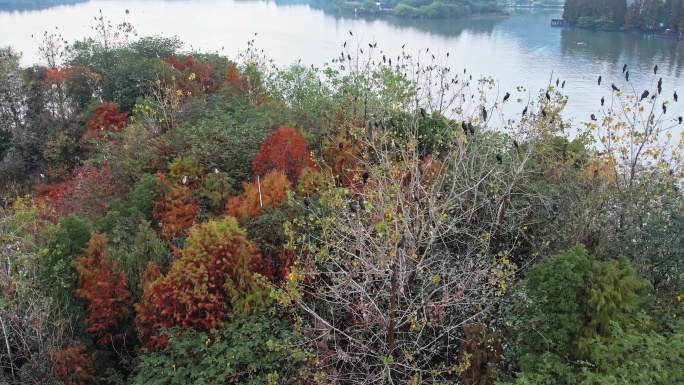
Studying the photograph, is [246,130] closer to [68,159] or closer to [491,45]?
[68,159]

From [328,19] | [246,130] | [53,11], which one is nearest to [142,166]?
[246,130]

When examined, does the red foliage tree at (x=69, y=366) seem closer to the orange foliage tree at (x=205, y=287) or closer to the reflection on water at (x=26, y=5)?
the orange foliage tree at (x=205, y=287)

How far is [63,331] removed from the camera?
19.2 ft

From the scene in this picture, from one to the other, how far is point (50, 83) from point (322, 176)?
1050cm

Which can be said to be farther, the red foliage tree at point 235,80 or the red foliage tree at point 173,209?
the red foliage tree at point 235,80

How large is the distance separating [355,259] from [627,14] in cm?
2772

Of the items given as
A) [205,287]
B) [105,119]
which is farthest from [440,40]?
[205,287]

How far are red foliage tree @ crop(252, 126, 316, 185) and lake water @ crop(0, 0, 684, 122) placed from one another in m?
7.13

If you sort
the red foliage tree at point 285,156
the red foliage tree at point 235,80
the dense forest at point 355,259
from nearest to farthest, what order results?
the dense forest at point 355,259 → the red foliage tree at point 285,156 → the red foliage tree at point 235,80

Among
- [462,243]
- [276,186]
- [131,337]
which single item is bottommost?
[131,337]

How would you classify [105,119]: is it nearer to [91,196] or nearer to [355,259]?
[91,196]

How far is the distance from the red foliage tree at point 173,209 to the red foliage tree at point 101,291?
90 cm

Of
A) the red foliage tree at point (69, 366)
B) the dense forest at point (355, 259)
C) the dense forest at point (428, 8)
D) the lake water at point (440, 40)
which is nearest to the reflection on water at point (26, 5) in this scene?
the lake water at point (440, 40)

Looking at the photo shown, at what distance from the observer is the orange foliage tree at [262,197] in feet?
21.6
